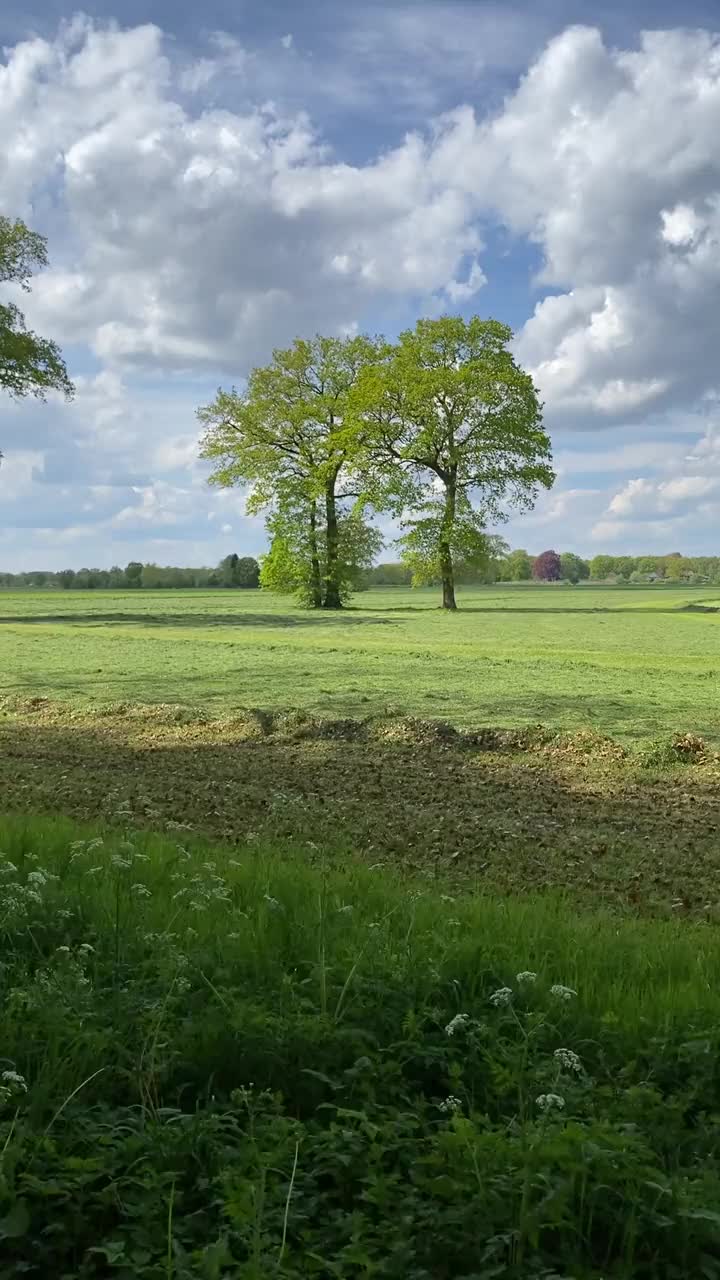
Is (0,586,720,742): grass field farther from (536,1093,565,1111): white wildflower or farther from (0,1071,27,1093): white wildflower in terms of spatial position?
(0,1071,27,1093): white wildflower

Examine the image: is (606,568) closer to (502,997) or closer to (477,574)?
(477,574)

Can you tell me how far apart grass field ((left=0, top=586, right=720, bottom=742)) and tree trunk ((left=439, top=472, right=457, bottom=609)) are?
13.6 m

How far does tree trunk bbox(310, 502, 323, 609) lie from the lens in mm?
66812

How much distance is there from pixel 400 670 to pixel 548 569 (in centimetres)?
14050

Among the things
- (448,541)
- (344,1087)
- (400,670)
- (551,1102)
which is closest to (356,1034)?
(344,1087)

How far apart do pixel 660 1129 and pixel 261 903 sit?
293 cm

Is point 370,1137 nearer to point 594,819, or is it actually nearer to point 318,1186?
point 318,1186

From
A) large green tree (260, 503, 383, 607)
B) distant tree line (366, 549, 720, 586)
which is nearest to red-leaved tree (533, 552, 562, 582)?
distant tree line (366, 549, 720, 586)

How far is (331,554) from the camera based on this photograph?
67625mm

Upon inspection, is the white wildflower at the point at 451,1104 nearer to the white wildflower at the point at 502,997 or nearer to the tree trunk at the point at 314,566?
the white wildflower at the point at 502,997

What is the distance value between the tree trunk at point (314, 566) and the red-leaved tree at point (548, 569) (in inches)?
3898

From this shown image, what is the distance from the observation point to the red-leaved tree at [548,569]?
162375 millimetres

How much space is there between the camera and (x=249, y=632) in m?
40.3

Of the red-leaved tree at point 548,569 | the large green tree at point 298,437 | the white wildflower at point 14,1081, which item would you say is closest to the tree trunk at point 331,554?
the large green tree at point 298,437
